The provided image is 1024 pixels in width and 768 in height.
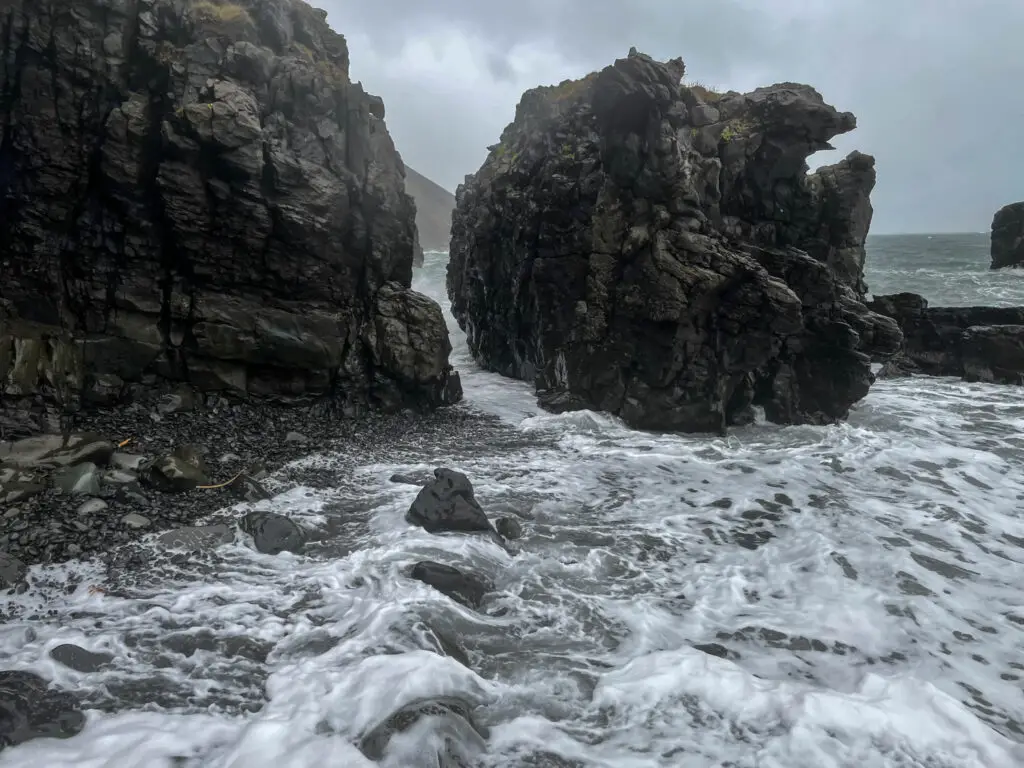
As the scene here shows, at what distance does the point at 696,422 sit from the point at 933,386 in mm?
16215

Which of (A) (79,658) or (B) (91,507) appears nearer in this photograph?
(A) (79,658)

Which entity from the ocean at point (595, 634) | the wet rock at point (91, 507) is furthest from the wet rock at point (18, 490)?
the ocean at point (595, 634)

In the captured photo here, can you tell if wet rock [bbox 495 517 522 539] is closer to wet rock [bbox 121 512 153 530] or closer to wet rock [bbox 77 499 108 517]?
wet rock [bbox 121 512 153 530]

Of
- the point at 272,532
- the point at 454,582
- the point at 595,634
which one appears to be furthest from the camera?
the point at 272,532

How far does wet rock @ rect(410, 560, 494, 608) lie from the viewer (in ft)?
31.6

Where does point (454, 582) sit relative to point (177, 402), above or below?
below

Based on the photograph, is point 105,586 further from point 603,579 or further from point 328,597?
point 603,579

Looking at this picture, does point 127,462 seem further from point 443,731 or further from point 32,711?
point 443,731

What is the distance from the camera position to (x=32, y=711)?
21.8 ft

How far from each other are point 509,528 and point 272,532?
4.54m

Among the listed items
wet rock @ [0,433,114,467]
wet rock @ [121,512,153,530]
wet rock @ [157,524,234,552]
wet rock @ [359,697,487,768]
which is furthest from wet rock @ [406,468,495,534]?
wet rock @ [0,433,114,467]

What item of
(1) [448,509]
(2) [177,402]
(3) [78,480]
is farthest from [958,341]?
(3) [78,480]

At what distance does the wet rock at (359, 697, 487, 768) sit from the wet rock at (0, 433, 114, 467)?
959 centimetres

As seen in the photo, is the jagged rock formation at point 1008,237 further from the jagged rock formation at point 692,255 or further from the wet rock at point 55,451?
the wet rock at point 55,451
